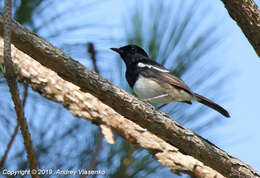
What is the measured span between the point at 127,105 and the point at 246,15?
963 mm

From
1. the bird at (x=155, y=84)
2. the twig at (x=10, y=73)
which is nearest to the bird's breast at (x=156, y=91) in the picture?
the bird at (x=155, y=84)

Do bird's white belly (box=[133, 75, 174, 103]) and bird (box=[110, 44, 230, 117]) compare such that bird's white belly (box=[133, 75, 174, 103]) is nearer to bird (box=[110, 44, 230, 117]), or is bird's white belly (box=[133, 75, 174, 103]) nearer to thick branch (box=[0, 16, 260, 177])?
bird (box=[110, 44, 230, 117])

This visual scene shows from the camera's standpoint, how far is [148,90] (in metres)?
4.29

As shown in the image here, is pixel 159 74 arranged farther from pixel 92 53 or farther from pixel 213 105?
pixel 92 53

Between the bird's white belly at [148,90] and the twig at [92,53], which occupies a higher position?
the twig at [92,53]

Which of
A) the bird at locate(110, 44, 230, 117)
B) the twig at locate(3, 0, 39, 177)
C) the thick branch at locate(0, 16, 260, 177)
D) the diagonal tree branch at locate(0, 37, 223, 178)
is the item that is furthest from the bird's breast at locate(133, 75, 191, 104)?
the twig at locate(3, 0, 39, 177)

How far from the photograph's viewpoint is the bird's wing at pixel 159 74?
12.9ft

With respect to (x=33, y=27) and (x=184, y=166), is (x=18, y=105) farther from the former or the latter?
(x=33, y=27)

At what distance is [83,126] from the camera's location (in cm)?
339

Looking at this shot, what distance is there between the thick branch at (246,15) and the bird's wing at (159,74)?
1.21 meters

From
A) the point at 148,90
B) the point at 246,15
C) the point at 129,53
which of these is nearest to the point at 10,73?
the point at 246,15

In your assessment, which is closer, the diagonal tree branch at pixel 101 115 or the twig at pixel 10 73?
the twig at pixel 10 73

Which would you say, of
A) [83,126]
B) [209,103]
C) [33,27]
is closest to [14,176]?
[83,126]

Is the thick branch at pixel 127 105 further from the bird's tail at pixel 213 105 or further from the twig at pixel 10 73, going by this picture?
the bird's tail at pixel 213 105
